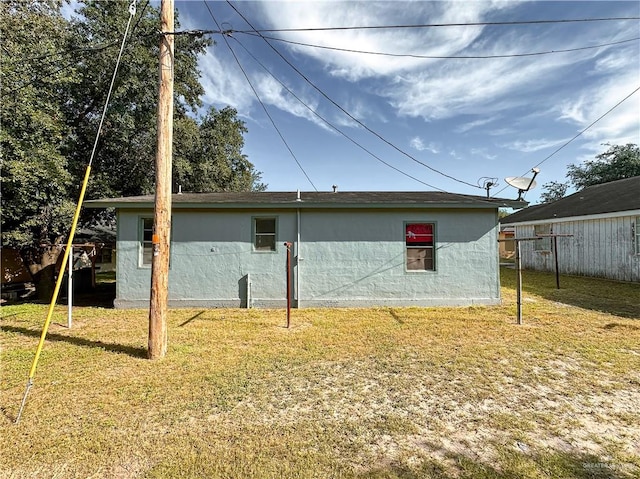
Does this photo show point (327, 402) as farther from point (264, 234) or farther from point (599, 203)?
point (599, 203)

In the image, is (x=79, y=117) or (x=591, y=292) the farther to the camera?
(x=79, y=117)

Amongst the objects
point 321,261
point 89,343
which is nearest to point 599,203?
point 321,261

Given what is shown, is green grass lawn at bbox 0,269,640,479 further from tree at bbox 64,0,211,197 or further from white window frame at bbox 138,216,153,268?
tree at bbox 64,0,211,197

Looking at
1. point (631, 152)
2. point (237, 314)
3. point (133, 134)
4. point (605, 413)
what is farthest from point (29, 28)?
point (631, 152)

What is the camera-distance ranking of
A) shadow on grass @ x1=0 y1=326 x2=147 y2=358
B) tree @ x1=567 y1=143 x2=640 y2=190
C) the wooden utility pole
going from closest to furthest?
1. the wooden utility pole
2. shadow on grass @ x1=0 y1=326 x2=147 y2=358
3. tree @ x1=567 y1=143 x2=640 y2=190

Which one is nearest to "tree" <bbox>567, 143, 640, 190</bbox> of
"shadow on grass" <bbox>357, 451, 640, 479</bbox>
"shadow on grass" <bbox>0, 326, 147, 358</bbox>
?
"shadow on grass" <bbox>357, 451, 640, 479</bbox>

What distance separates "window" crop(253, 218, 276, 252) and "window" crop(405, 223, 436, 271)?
3623mm

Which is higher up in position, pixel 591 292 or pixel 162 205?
pixel 162 205

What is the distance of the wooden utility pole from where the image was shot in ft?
14.7

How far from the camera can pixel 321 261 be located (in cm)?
815

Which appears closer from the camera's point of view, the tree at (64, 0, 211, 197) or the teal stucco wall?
the teal stucco wall

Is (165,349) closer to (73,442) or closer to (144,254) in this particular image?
(73,442)

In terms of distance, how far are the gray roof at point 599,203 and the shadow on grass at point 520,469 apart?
41.5 feet

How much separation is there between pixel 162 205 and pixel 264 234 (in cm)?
380
